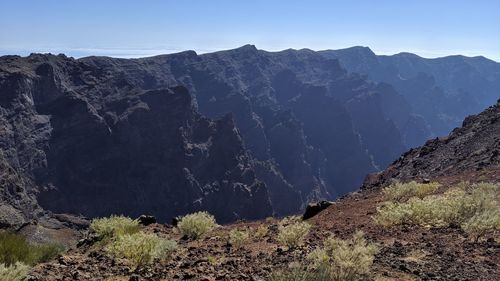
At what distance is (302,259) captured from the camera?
11234 mm

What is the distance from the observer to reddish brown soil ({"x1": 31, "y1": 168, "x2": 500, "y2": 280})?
9.98m

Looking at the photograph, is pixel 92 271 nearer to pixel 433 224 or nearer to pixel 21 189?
pixel 433 224

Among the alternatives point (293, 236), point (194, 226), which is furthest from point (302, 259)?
point (194, 226)

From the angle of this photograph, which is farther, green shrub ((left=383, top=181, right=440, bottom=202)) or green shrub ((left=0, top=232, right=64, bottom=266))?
green shrub ((left=383, top=181, right=440, bottom=202))

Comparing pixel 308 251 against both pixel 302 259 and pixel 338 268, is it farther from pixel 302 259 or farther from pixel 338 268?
pixel 338 268

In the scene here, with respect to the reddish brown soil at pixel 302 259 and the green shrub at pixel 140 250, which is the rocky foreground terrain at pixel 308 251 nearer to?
the reddish brown soil at pixel 302 259

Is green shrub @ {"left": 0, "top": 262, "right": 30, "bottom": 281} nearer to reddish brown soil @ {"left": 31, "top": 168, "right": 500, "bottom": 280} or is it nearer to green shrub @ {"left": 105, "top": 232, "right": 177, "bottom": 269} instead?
reddish brown soil @ {"left": 31, "top": 168, "right": 500, "bottom": 280}

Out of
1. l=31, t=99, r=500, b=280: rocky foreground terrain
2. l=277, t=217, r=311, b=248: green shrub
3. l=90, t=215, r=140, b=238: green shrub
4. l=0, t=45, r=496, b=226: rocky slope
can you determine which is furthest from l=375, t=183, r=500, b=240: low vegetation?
l=0, t=45, r=496, b=226: rocky slope

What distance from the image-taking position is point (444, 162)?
113 ft

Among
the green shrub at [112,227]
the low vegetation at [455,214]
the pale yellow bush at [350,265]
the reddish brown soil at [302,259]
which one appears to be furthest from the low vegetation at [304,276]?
the green shrub at [112,227]

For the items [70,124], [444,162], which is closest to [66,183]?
[70,124]

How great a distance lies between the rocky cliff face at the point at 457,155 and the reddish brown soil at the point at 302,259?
634 inches

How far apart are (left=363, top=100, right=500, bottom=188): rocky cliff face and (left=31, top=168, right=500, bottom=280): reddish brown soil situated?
52.8 feet

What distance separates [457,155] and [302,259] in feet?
89.5
